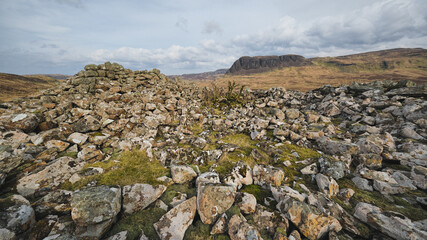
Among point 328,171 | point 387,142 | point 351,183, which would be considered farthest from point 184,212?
point 387,142

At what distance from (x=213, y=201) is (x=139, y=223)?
1.96 m

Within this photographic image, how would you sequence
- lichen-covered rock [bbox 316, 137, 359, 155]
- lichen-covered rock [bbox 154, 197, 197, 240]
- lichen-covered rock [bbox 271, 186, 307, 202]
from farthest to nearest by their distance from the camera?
lichen-covered rock [bbox 316, 137, 359, 155] → lichen-covered rock [bbox 271, 186, 307, 202] → lichen-covered rock [bbox 154, 197, 197, 240]

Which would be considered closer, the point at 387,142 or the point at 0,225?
the point at 0,225

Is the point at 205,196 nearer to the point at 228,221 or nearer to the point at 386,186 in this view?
the point at 228,221

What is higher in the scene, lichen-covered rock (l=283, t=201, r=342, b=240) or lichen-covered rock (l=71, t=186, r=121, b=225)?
lichen-covered rock (l=71, t=186, r=121, b=225)

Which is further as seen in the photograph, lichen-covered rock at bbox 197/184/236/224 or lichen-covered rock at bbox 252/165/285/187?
lichen-covered rock at bbox 252/165/285/187

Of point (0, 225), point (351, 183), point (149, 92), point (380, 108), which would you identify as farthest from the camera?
point (149, 92)

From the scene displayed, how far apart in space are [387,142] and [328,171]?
525cm

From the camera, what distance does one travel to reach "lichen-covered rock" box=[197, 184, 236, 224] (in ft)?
13.0

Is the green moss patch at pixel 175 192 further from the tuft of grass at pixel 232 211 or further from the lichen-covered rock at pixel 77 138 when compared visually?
the lichen-covered rock at pixel 77 138

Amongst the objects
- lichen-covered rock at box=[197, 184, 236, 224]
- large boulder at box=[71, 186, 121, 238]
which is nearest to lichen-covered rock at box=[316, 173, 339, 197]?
lichen-covered rock at box=[197, 184, 236, 224]

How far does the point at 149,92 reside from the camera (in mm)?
13094

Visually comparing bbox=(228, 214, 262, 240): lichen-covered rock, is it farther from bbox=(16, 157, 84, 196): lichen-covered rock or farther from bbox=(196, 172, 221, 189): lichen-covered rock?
bbox=(16, 157, 84, 196): lichen-covered rock

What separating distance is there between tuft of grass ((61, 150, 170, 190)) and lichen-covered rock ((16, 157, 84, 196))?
35 cm
